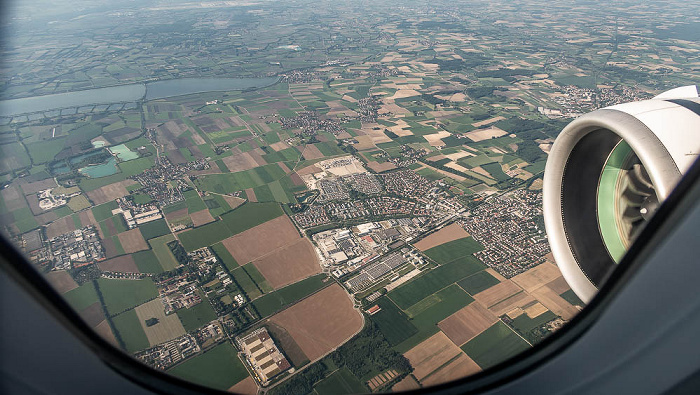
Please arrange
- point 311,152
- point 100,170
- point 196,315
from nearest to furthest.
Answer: point 196,315, point 100,170, point 311,152

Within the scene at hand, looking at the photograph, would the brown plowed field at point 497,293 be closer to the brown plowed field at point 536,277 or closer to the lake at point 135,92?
the brown plowed field at point 536,277

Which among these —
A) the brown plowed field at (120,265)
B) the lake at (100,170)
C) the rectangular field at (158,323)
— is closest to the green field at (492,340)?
the rectangular field at (158,323)

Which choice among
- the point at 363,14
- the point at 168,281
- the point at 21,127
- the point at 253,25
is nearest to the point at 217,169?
the point at 168,281

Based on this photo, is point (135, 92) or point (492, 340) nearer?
point (492, 340)

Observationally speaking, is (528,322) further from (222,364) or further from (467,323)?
(222,364)

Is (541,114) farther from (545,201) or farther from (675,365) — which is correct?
(675,365)

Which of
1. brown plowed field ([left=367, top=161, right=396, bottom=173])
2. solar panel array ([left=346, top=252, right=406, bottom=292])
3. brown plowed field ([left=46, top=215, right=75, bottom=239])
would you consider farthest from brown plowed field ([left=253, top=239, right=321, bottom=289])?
brown plowed field ([left=367, top=161, right=396, bottom=173])

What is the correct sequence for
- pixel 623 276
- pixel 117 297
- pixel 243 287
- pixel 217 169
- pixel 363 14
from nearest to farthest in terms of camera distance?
pixel 623 276, pixel 117 297, pixel 243 287, pixel 217 169, pixel 363 14

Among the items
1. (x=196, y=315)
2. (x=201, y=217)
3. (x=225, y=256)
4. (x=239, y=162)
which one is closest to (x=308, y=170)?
(x=239, y=162)
